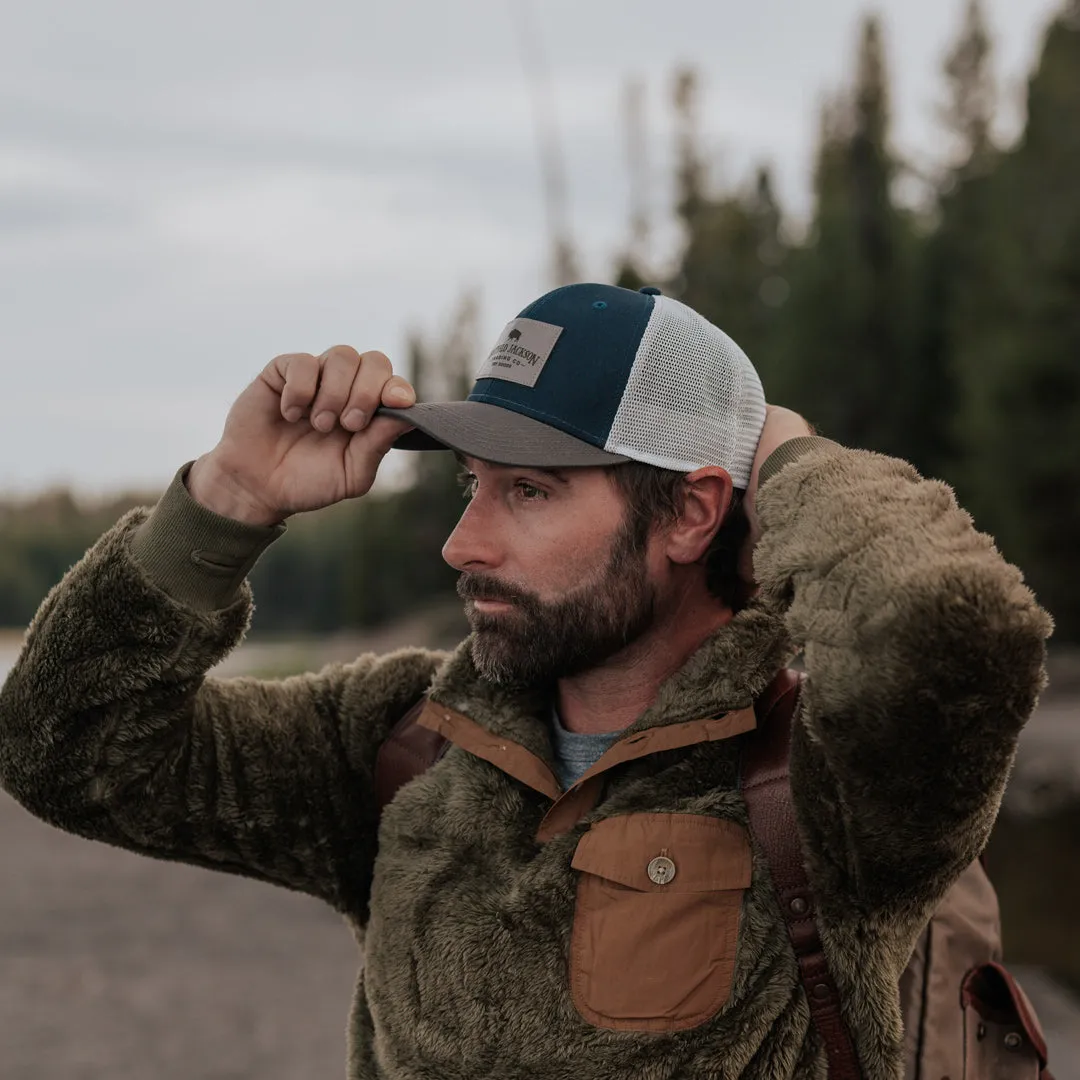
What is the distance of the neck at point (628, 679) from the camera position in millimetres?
2582

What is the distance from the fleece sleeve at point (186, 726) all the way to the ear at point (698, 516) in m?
0.58

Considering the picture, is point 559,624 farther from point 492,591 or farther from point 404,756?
point 404,756

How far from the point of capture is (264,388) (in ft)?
8.30

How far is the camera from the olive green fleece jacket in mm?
2023

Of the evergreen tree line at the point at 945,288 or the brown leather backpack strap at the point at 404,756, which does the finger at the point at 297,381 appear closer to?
the brown leather backpack strap at the point at 404,756

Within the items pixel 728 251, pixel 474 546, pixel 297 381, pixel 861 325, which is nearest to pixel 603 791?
pixel 474 546

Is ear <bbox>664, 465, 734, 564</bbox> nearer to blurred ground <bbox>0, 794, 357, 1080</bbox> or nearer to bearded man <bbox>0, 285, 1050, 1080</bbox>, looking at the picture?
bearded man <bbox>0, 285, 1050, 1080</bbox>

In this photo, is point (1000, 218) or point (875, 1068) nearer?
point (875, 1068)

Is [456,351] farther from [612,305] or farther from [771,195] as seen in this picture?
[612,305]

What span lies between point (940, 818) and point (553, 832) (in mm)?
642

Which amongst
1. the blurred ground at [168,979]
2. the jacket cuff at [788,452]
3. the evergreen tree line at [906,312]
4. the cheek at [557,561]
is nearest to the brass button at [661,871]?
the cheek at [557,561]

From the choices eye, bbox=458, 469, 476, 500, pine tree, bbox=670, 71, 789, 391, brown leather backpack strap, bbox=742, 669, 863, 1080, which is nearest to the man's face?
eye, bbox=458, 469, 476, 500

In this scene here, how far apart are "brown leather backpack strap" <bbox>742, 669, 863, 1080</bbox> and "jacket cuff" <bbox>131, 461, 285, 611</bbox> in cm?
93

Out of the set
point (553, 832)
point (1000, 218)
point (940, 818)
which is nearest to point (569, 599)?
point (553, 832)
